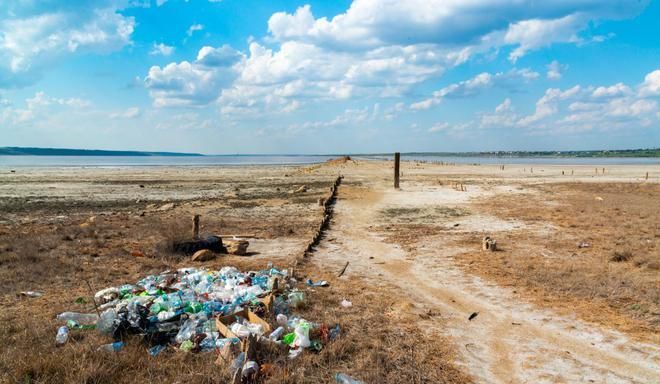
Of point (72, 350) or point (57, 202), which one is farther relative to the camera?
point (57, 202)

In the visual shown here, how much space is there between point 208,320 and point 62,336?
6.06 feet

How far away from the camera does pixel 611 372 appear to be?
17.3ft

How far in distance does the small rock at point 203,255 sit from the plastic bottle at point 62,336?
489 centimetres

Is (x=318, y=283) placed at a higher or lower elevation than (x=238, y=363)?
lower

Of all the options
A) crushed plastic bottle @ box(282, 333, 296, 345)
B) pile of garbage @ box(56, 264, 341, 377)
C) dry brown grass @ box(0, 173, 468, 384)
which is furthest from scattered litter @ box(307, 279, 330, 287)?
crushed plastic bottle @ box(282, 333, 296, 345)

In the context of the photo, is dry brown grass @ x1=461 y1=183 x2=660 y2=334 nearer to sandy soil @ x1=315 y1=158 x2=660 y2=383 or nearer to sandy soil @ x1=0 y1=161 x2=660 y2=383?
sandy soil @ x1=0 y1=161 x2=660 y2=383

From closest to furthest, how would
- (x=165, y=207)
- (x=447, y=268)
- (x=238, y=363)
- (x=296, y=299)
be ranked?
(x=238, y=363) < (x=296, y=299) < (x=447, y=268) < (x=165, y=207)

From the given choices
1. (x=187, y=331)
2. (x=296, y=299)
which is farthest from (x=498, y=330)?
(x=187, y=331)

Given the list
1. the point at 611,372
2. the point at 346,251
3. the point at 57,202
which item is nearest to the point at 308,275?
the point at 346,251

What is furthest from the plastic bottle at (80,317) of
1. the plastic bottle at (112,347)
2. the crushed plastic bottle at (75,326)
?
the plastic bottle at (112,347)

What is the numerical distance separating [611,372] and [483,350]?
146cm

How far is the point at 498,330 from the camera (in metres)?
6.61

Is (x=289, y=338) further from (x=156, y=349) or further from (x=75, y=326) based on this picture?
(x=75, y=326)

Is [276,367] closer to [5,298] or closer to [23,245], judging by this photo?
[5,298]
